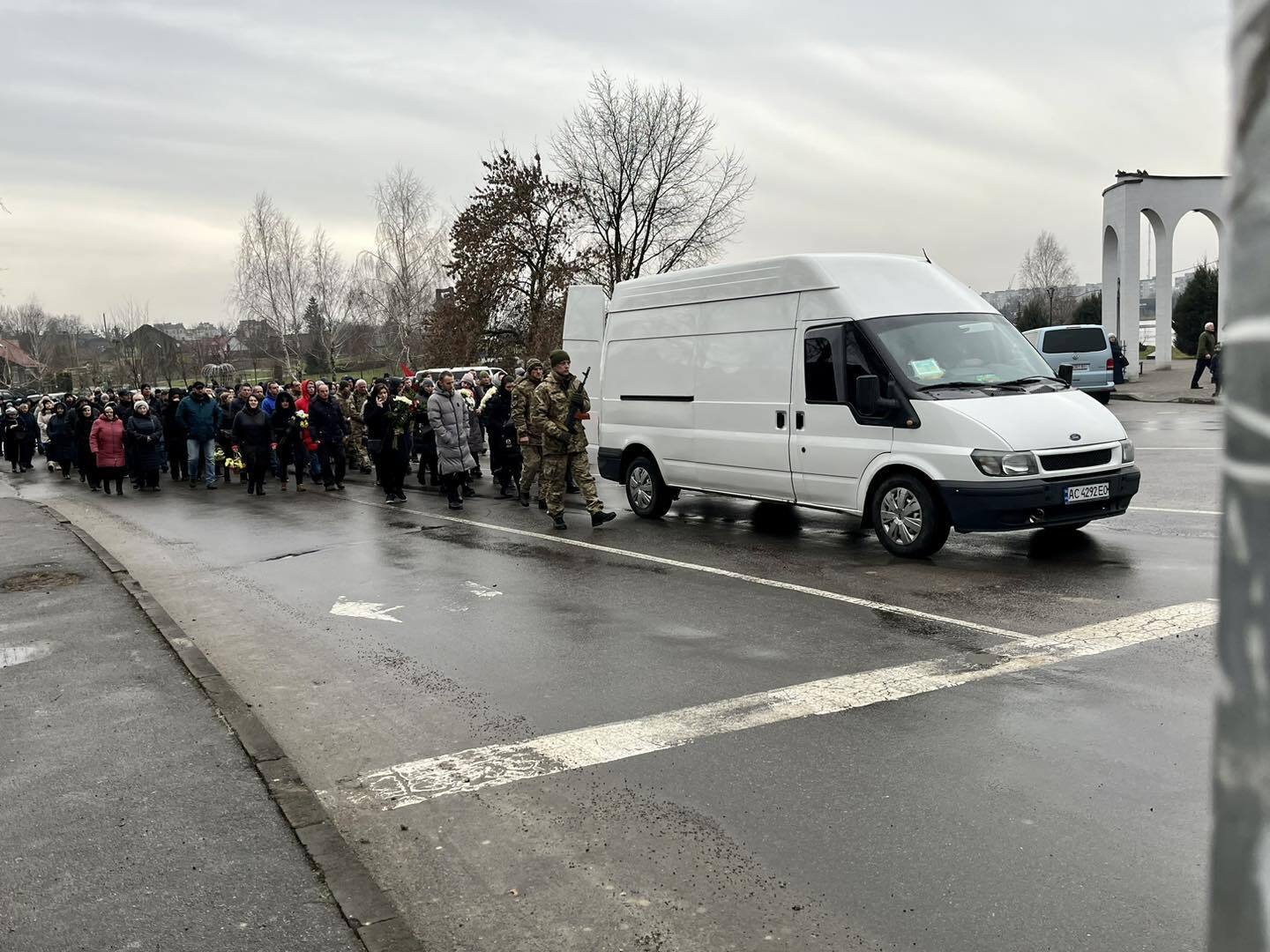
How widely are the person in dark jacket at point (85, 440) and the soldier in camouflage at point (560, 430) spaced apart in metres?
13.2

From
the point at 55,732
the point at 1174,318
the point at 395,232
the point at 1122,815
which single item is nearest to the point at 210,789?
the point at 55,732

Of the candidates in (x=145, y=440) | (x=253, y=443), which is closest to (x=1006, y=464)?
(x=253, y=443)

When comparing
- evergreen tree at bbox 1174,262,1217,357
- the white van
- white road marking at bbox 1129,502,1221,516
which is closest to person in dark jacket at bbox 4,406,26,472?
the white van

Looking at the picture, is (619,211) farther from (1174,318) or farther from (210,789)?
(210,789)

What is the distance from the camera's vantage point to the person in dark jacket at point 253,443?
19.1 metres

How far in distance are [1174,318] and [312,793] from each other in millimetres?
44942

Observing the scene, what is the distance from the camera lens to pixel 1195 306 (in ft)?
135

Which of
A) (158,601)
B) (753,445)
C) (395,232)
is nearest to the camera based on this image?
(158,601)

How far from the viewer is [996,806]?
14.2 ft

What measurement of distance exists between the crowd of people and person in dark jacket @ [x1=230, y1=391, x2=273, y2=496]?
0.02 metres

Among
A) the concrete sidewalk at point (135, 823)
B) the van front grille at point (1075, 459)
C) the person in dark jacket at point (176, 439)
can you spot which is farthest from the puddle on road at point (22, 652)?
the person in dark jacket at point (176, 439)

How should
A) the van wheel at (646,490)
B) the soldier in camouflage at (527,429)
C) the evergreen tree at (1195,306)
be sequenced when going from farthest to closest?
the evergreen tree at (1195,306) → the soldier in camouflage at (527,429) → the van wheel at (646,490)

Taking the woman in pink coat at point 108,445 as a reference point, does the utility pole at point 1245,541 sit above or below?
above

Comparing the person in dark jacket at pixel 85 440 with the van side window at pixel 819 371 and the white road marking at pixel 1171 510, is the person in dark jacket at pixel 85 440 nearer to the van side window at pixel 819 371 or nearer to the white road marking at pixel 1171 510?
Answer: the van side window at pixel 819 371
